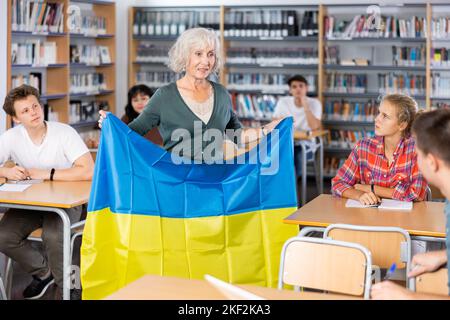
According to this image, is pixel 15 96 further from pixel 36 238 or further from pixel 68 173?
pixel 36 238

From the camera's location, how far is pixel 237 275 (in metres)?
3.74

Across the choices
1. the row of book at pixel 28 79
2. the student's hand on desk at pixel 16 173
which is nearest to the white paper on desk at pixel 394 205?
the student's hand on desk at pixel 16 173

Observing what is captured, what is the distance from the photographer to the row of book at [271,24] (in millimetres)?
9820

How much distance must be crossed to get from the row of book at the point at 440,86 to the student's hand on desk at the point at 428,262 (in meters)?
7.25

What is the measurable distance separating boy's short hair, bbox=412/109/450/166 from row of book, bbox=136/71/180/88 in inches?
335

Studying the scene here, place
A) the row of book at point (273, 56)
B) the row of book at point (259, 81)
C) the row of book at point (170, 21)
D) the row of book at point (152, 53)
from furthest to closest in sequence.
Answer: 1. the row of book at point (152, 53)
2. the row of book at point (170, 21)
3. the row of book at point (259, 81)
4. the row of book at point (273, 56)

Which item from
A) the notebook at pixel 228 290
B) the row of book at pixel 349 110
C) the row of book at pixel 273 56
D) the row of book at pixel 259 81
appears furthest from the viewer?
the row of book at pixel 259 81

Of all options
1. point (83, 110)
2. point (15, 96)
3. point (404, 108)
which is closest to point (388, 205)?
point (404, 108)

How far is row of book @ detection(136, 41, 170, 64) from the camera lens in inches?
418

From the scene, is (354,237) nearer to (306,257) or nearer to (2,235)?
(306,257)

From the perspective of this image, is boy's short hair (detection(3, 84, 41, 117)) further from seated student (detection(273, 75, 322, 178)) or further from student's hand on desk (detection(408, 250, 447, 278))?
seated student (detection(273, 75, 322, 178))

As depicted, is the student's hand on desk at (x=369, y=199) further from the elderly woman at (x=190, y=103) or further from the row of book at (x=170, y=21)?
the row of book at (x=170, y=21)

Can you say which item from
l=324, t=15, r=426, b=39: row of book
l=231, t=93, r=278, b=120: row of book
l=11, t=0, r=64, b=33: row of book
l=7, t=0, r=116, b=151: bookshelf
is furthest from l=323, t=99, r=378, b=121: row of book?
l=11, t=0, r=64, b=33: row of book
